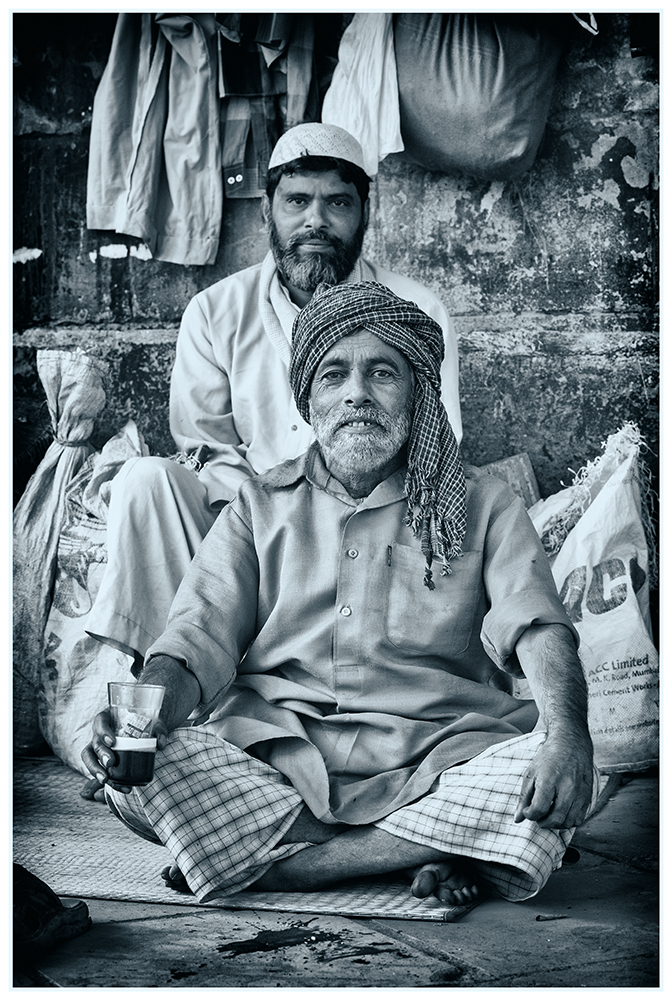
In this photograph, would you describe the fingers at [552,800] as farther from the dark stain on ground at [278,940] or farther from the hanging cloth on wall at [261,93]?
the hanging cloth on wall at [261,93]

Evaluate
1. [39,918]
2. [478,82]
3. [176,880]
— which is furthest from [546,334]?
[39,918]

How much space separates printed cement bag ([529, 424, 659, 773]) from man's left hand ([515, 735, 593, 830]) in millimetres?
1483

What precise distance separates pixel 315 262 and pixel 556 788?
232cm

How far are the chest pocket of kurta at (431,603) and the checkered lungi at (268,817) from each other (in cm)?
32

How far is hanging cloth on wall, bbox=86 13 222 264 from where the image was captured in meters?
4.55

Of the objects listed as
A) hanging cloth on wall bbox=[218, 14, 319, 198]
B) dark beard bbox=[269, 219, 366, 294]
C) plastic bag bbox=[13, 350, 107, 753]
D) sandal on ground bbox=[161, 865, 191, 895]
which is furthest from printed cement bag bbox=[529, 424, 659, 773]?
hanging cloth on wall bbox=[218, 14, 319, 198]

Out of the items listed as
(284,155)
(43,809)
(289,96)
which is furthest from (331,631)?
(289,96)

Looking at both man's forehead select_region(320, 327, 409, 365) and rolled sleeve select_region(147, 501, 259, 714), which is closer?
rolled sleeve select_region(147, 501, 259, 714)

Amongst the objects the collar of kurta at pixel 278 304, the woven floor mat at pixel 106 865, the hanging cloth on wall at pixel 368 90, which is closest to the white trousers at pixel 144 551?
the woven floor mat at pixel 106 865

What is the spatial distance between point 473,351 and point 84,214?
1797mm

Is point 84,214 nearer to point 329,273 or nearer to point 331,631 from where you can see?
point 329,273

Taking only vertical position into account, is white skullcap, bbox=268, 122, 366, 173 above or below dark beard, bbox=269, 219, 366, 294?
above

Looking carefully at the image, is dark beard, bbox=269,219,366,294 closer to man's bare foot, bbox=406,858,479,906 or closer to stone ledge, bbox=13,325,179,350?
stone ledge, bbox=13,325,179,350

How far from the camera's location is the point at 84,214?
4875mm
